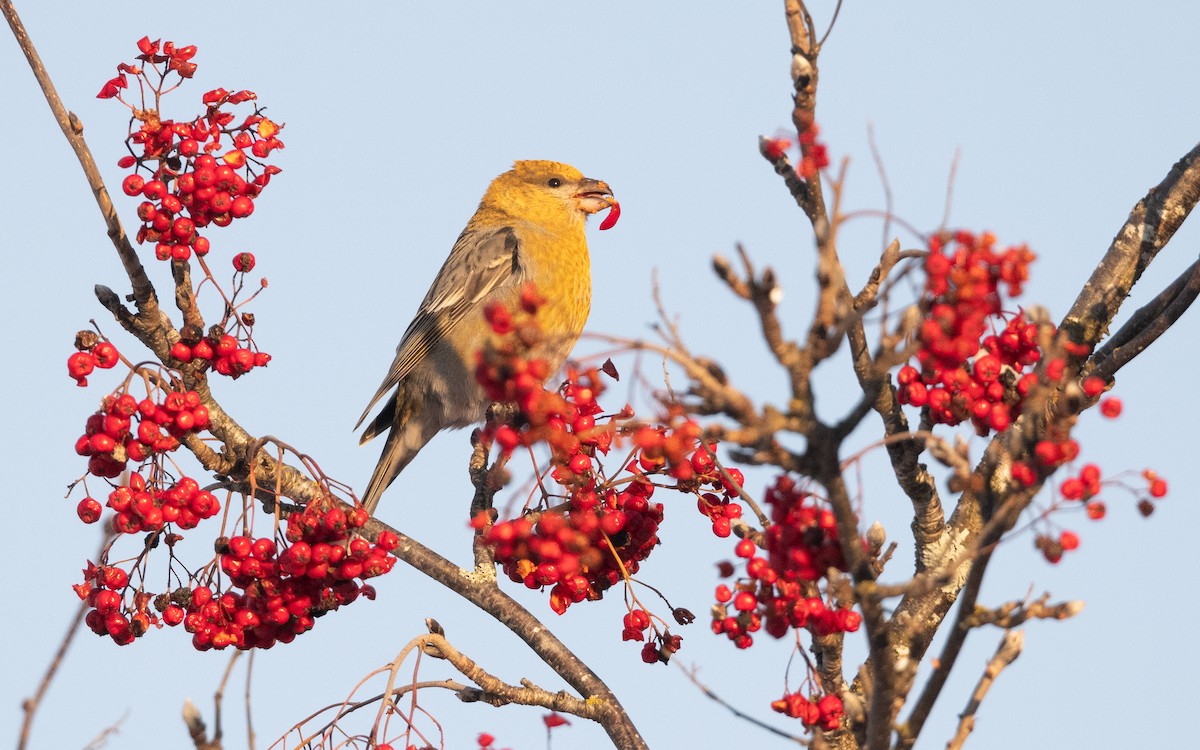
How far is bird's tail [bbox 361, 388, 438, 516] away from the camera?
22.1ft

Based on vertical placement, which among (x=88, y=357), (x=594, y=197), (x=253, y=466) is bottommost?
(x=253, y=466)

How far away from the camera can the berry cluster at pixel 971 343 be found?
2.26 meters

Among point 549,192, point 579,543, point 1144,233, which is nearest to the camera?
point 579,543

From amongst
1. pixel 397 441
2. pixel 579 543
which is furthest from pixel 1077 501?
pixel 397 441

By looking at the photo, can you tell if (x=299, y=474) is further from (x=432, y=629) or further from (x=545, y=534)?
(x=545, y=534)

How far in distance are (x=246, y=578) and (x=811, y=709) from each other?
1603mm

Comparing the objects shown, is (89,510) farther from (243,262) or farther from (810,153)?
(810,153)

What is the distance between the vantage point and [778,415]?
201 centimetres

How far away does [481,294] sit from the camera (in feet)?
24.4

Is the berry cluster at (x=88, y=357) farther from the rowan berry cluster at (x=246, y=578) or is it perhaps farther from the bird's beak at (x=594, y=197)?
the bird's beak at (x=594, y=197)

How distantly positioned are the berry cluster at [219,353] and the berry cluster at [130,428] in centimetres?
22

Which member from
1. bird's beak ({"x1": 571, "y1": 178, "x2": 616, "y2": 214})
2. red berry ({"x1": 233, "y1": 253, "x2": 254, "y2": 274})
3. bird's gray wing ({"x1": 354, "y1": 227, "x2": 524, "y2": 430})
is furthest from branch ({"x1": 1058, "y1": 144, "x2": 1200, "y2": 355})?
bird's beak ({"x1": 571, "y1": 178, "x2": 616, "y2": 214})

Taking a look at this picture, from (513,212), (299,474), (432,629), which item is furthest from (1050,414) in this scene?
(513,212)

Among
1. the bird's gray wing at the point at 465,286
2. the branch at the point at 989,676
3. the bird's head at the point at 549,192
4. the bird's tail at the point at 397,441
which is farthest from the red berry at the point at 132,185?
the bird's head at the point at 549,192
